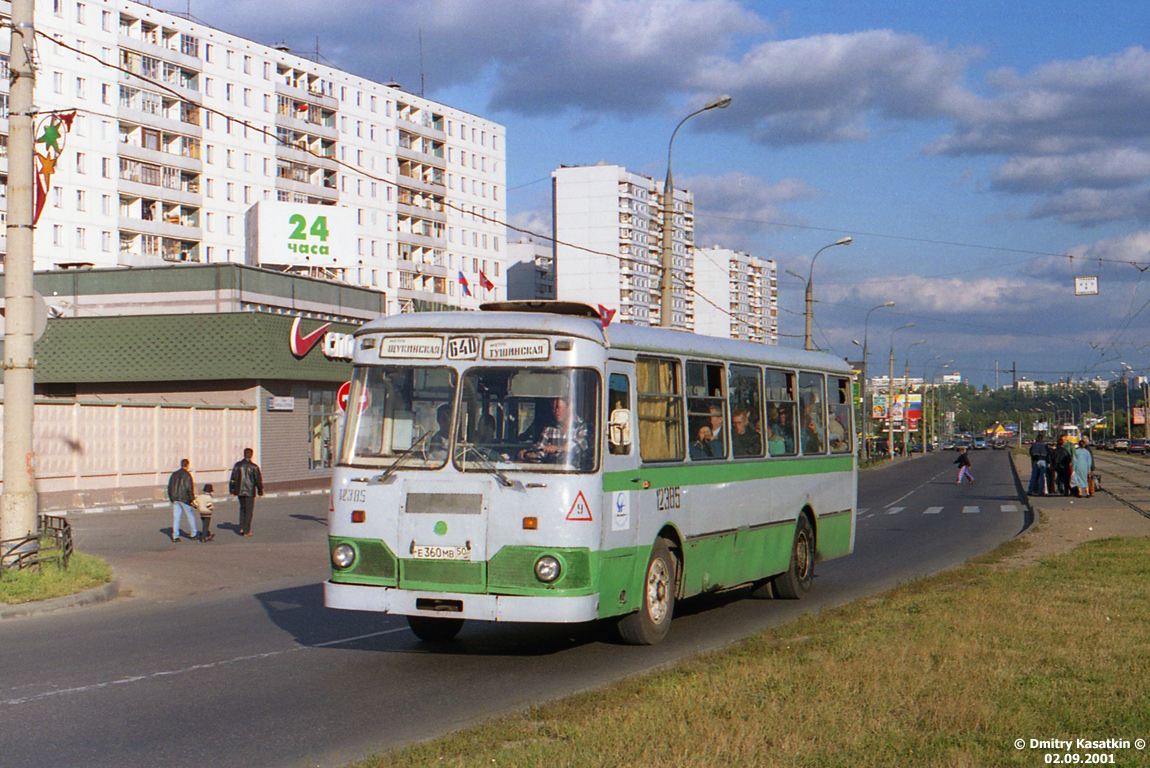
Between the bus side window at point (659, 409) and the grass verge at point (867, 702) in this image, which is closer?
the grass verge at point (867, 702)

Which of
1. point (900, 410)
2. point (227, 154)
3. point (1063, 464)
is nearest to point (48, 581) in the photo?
point (1063, 464)

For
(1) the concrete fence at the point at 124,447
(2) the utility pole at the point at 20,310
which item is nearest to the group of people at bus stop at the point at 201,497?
(2) the utility pole at the point at 20,310

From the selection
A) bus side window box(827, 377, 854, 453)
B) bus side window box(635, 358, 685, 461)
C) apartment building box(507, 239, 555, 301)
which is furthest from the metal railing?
apartment building box(507, 239, 555, 301)

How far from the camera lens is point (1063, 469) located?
116ft

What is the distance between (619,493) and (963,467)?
139 feet

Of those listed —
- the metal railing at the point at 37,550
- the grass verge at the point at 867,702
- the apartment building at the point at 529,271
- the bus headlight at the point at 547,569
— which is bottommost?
the grass verge at the point at 867,702

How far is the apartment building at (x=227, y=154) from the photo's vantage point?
264ft

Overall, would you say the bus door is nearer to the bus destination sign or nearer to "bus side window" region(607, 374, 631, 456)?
"bus side window" region(607, 374, 631, 456)

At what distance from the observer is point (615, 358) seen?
995cm

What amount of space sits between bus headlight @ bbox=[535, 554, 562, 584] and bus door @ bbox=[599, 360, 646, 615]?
422mm

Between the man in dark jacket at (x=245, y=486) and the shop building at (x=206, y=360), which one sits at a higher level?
the shop building at (x=206, y=360)

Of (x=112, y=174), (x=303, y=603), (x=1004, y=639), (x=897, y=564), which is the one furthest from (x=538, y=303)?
(x=112, y=174)

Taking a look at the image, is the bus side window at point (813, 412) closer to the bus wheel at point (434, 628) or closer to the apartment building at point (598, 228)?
the bus wheel at point (434, 628)

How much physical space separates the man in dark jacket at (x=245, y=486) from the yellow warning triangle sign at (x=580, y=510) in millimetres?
15752
